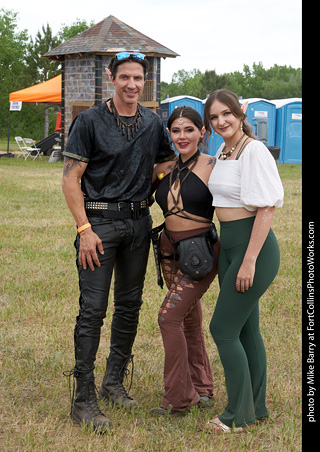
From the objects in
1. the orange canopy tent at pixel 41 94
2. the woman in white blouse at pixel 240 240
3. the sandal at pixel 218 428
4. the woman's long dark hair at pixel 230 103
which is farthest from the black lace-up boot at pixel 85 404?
the orange canopy tent at pixel 41 94

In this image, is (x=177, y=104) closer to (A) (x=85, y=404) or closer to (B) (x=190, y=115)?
(B) (x=190, y=115)

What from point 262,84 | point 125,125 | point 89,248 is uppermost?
point 262,84

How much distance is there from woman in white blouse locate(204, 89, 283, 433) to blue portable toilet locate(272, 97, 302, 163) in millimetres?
26716

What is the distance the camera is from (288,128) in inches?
1160

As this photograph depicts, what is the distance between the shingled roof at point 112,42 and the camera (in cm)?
2515

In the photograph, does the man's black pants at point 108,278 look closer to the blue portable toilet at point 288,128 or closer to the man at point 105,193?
the man at point 105,193

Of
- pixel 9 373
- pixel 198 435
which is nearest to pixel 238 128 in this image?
pixel 198 435

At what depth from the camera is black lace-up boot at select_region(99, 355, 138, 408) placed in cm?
415

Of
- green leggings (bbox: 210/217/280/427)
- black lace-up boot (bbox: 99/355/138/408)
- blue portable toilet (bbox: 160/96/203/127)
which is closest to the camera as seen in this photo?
green leggings (bbox: 210/217/280/427)

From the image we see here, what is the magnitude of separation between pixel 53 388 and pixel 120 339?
648 mm

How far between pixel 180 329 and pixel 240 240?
0.73 meters

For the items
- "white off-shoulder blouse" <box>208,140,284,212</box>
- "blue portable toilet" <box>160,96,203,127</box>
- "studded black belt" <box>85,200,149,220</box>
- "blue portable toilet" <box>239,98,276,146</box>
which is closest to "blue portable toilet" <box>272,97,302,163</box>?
"blue portable toilet" <box>239,98,276,146</box>

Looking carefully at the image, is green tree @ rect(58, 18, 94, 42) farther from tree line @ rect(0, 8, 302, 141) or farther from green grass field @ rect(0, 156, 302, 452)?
green grass field @ rect(0, 156, 302, 452)

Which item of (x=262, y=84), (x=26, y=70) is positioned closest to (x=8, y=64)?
(x=26, y=70)
